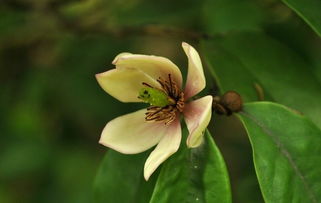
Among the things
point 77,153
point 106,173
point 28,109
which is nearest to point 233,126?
point 77,153

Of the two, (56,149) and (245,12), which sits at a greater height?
(245,12)

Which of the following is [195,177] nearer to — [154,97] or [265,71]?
[154,97]

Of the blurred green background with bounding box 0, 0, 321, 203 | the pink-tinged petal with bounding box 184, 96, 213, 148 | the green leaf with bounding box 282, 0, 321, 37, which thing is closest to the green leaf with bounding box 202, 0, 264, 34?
the blurred green background with bounding box 0, 0, 321, 203

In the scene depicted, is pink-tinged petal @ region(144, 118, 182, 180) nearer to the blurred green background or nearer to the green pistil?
the green pistil

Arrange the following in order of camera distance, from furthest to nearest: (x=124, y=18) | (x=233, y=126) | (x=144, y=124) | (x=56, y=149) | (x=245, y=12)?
(x=233, y=126) < (x=56, y=149) < (x=124, y=18) < (x=245, y=12) < (x=144, y=124)

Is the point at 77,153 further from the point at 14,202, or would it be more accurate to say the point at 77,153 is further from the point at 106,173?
the point at 106,173

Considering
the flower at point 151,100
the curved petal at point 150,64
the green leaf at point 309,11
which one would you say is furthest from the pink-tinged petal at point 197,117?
the green leaf at point 309,11
